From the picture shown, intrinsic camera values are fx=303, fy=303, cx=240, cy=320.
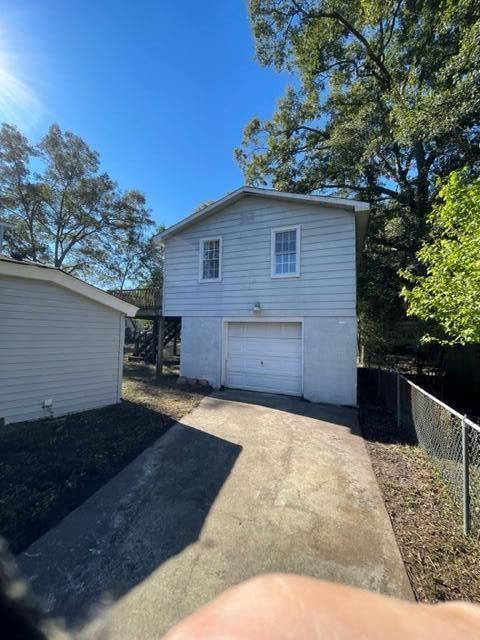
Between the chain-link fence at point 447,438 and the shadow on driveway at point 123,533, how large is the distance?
115 inches

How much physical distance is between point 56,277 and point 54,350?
158 cm

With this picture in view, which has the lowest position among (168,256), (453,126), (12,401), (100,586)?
Result: (100,586)

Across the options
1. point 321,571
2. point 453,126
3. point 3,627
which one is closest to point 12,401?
point 321,571

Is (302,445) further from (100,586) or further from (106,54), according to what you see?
(106,54)

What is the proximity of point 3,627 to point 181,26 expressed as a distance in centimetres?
1318

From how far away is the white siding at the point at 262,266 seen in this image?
843 cm

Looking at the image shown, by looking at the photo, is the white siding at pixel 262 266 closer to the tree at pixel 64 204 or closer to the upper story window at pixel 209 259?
the upper story window at pixel 209 259

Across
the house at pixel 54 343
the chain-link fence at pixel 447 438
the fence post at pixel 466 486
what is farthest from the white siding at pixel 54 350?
the fence post at pixel 466 486

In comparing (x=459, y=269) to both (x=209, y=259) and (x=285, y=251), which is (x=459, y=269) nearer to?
(x=285, y=251)

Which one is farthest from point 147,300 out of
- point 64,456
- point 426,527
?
point 426,527

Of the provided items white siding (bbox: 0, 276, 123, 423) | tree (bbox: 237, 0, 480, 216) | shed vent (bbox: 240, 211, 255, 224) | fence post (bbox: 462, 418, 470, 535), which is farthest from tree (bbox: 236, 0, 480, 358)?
white siding (bbox: 0, 276, 123, 423)

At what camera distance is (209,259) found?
10508 mm

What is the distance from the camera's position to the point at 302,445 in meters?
5.49

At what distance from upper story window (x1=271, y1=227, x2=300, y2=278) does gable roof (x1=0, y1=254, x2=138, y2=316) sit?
14.4 feet
